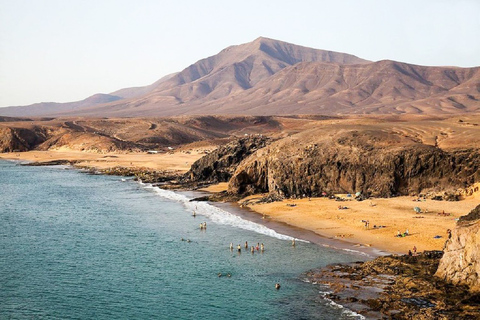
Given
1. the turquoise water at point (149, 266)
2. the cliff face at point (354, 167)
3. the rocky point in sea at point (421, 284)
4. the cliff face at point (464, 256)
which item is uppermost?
the cliff face at point (354, 167)

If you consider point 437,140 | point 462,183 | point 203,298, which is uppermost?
point 437,140

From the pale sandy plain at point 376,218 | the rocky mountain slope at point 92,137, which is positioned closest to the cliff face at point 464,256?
the pale sandy plain at point 376,218

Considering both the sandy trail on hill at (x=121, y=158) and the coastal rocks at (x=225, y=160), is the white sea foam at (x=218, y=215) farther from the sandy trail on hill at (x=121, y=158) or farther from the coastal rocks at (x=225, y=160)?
the sandy trail on hill at (x=121, y=158)

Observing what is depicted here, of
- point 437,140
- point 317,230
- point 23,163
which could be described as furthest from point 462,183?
point 23,163

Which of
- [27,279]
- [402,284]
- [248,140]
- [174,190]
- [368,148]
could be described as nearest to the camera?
[402,284]

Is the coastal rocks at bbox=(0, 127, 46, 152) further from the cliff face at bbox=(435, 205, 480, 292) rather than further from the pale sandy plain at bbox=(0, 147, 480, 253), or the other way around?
the cliff face at bbox=(435, 205, 480, 292)

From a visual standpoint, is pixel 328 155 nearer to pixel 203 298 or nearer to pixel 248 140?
pixel 248 140

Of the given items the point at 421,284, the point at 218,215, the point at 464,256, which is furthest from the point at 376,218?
the point at 464,256
